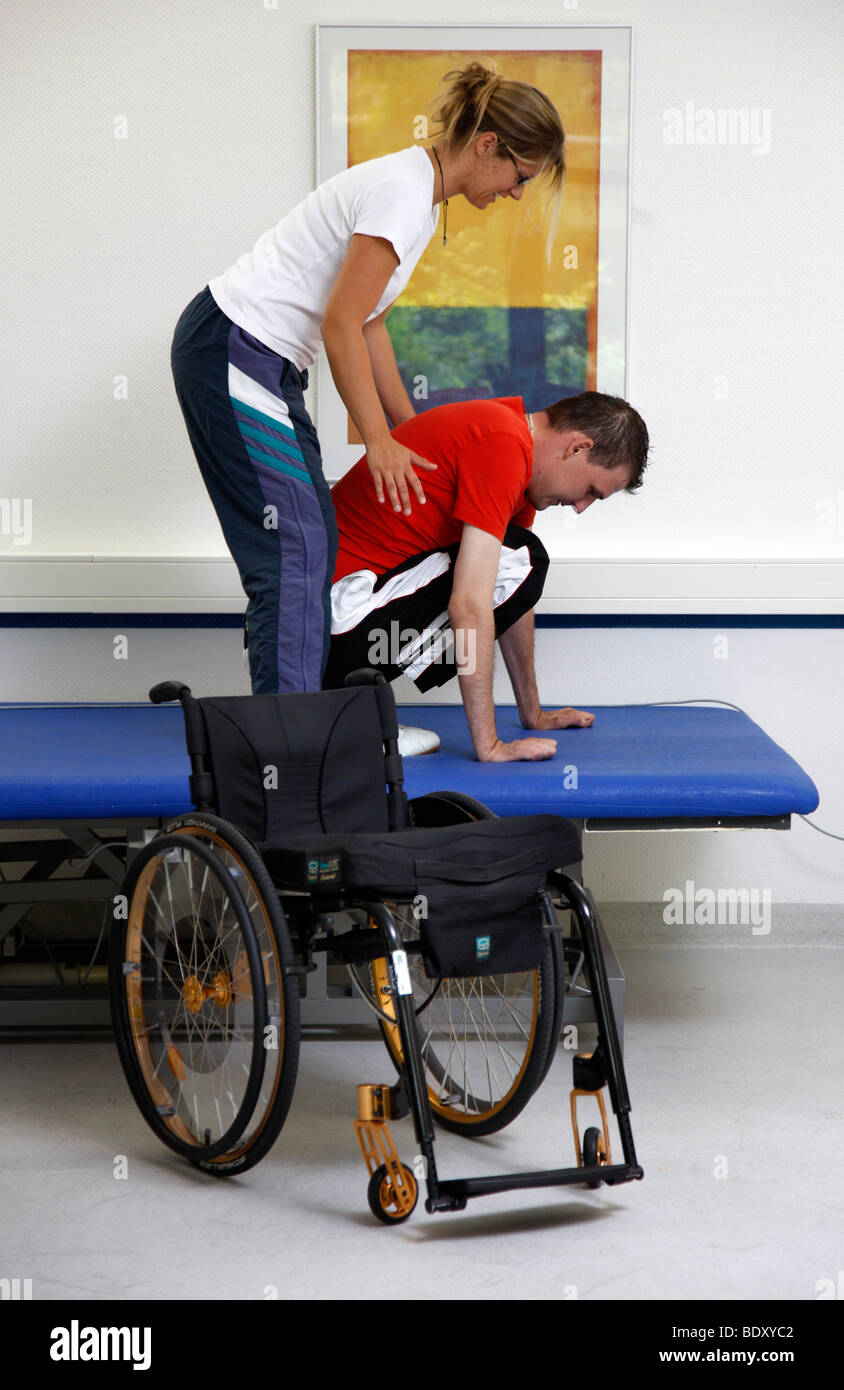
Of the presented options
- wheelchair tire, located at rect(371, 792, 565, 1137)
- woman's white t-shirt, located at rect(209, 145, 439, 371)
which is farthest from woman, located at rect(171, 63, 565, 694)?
wheelchair tire, located at rect(371, 792, 565, 1137)

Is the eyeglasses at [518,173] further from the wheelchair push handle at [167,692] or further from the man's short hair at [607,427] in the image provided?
the wheelchair push handle at [167,692]

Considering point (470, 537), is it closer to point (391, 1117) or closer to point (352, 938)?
point (352, 938)

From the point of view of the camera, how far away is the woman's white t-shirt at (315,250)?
2229mm

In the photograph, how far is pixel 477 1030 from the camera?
7.35 ft

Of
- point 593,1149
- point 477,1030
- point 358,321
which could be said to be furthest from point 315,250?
point 593,1149

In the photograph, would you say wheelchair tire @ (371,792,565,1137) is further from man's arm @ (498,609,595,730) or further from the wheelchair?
man's arm @ (498,609,595,730)

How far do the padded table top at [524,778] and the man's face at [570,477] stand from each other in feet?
1.53

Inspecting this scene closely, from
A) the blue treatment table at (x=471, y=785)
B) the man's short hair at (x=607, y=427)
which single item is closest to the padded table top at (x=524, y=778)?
the blue treatment table at (x=471, y=785)

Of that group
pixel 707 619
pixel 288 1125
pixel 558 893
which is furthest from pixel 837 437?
pixel 288 1125

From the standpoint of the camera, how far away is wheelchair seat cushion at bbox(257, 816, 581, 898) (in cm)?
169

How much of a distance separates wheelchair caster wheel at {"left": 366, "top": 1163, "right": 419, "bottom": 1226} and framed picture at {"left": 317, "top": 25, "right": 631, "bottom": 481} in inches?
73.4

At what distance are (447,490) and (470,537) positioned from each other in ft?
0.50

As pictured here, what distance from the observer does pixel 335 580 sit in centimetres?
252

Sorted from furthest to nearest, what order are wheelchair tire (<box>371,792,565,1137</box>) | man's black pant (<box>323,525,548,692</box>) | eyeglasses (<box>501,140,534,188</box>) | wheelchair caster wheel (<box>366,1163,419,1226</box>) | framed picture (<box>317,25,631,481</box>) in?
framed picture (<box>317,25,631,481</box>) < man's black pant (<box>323,525,548,692</box>) < eyeglasses (<box>501,140,534,188</box>) < wheelchair tire (<box>371,792,565,1137</box>) < wheelchair caster wheel (<box>366,1163,419,1226</box>)
